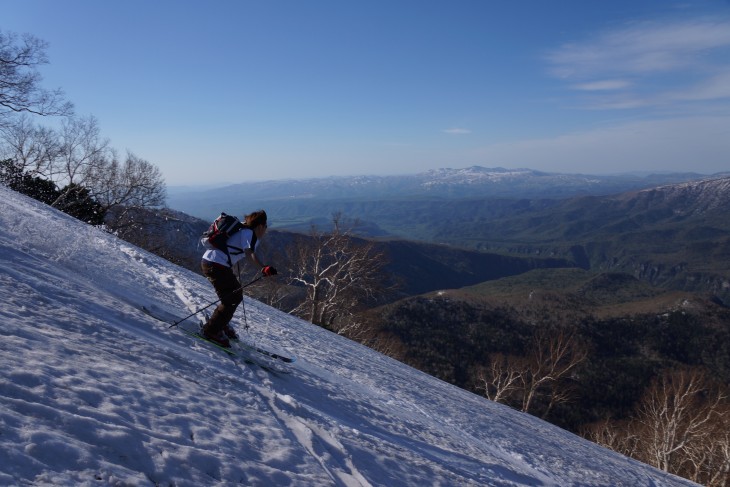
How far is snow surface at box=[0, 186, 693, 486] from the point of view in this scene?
3881 mm

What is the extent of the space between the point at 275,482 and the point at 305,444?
3.58ft

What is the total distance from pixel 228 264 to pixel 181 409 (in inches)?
128

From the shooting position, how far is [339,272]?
2653 cm

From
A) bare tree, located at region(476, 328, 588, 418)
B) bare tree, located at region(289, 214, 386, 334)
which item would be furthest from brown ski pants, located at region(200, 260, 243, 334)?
bare tree, located at region(476, 328, 588, 418)

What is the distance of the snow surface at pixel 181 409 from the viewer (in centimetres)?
388

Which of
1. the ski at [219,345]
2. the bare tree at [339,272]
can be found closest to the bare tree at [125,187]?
the bare tree at [339,272]

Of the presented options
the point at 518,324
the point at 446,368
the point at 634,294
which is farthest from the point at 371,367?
the point at 634,294

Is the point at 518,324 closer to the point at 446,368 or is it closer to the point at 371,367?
the point at 446,368

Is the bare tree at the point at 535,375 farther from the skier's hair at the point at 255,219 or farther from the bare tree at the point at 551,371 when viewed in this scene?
the skier's hair at the point at 255,219

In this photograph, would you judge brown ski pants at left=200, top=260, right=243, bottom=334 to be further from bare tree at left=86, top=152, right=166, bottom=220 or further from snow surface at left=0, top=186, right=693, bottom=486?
bare tree at left=86, top=152, right=166, bottom=220

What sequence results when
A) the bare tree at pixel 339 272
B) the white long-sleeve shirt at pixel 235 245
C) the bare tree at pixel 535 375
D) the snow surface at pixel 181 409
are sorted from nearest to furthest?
the snow surface at pixel 181 409
the white long-sleeve shirt at pixel 235 245
the bare tree at pixel 339 272
the bare tree at pixel 535 375

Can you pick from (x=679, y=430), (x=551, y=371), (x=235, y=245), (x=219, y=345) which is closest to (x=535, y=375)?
(x=551, y=371)

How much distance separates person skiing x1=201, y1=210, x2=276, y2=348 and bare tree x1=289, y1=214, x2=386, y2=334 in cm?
1735

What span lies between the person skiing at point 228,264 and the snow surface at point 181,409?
1.86 ft
